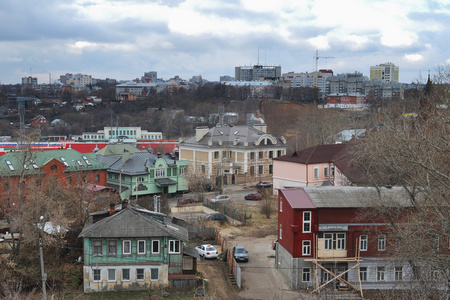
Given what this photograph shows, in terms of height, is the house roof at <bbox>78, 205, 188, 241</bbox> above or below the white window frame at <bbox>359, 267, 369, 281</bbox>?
above

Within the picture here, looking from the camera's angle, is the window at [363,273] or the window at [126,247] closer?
the window at [126,247]

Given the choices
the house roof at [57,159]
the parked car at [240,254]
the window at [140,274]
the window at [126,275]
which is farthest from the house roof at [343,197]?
the house roof at [57,159]

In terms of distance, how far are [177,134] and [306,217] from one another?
77263 mm

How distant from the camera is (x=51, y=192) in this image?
2702 centimetres

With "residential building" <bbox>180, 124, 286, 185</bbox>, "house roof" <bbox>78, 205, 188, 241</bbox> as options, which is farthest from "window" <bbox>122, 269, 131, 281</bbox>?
"residential building" <bbox>180, 124, 286, 185</bbox>

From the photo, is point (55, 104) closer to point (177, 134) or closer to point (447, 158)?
point (177, 134)

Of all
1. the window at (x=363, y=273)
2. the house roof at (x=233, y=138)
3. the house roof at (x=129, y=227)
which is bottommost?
the window at (x=363, y=273)

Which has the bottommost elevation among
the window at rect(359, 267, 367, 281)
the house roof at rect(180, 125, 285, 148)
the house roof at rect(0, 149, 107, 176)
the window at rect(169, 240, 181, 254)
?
the window at rect(359, 267, 367, 281)

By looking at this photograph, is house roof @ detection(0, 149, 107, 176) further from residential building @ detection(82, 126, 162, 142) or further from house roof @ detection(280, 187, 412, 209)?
residential building @ detection(82, 126, 162, 142)

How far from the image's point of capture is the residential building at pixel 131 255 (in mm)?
21750

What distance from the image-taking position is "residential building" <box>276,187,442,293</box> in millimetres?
22219

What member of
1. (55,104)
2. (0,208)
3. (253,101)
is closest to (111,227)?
(0,208)

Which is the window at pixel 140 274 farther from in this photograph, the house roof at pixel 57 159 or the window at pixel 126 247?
the house roof at pixel 57 159

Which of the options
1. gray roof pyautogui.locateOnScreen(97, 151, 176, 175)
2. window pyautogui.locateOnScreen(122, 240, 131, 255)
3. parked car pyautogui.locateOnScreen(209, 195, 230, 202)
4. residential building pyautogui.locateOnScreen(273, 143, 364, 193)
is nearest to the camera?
window pyautogui.locateOnScreen(122, 240, 131, 255)
